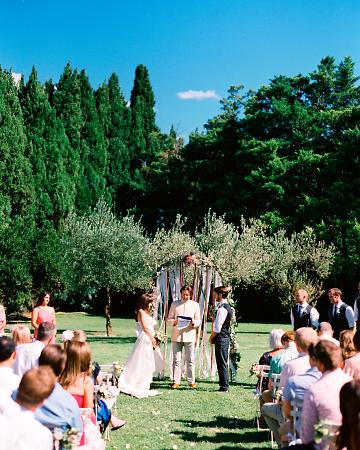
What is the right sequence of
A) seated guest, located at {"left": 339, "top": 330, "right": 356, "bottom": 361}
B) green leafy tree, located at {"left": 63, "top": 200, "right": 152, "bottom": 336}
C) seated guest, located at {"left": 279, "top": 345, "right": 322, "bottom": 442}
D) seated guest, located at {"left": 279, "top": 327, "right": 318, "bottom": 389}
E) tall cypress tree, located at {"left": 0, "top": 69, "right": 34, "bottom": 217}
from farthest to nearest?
tall cypress tree, located at {"left": 0, "top": 69, "right": 34, "bottom": 217} → green leafy tree, located at {"left": 63, "top": 200, "right": 152, "bottom": 336} → seated guest, located at {"left": 339, "top": 330, "right": 356, "bottom": 361} → seated guest, located at {"left": 279, "top": 327, "right": 318, "bottom": 389} → seated guest, located at {"left": 279, "top": 345, "right": 322, "bottom": 442}

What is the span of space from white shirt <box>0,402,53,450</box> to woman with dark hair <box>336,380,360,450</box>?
213cm

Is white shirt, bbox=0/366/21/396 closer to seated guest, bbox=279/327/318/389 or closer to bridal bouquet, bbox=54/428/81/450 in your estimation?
bridal bouquet, bbox=54/428/81/450

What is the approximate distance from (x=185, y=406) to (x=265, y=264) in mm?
23749

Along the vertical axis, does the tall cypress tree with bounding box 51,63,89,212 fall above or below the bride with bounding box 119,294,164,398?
above

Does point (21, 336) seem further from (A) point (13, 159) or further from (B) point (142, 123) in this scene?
(B) point (142, 123)

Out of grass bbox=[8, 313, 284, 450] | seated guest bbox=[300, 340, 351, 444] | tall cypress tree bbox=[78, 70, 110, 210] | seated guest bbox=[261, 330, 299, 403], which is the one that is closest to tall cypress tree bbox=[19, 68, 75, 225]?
tall cypress tree bbox=[78, 70, 110, 210]

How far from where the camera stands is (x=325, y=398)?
4.73 meters

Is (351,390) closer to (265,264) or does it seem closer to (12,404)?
(12,404)

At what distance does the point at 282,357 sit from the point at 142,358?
4114 mm

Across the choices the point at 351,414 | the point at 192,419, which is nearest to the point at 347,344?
the point at 351,414

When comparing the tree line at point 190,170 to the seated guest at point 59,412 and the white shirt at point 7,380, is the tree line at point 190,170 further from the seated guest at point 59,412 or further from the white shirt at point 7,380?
the seated guest at point 59,412

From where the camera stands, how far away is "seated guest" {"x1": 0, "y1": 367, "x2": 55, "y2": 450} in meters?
4.18

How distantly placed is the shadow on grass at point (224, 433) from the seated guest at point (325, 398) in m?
2.84

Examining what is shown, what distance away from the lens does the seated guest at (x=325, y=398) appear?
185 inches
